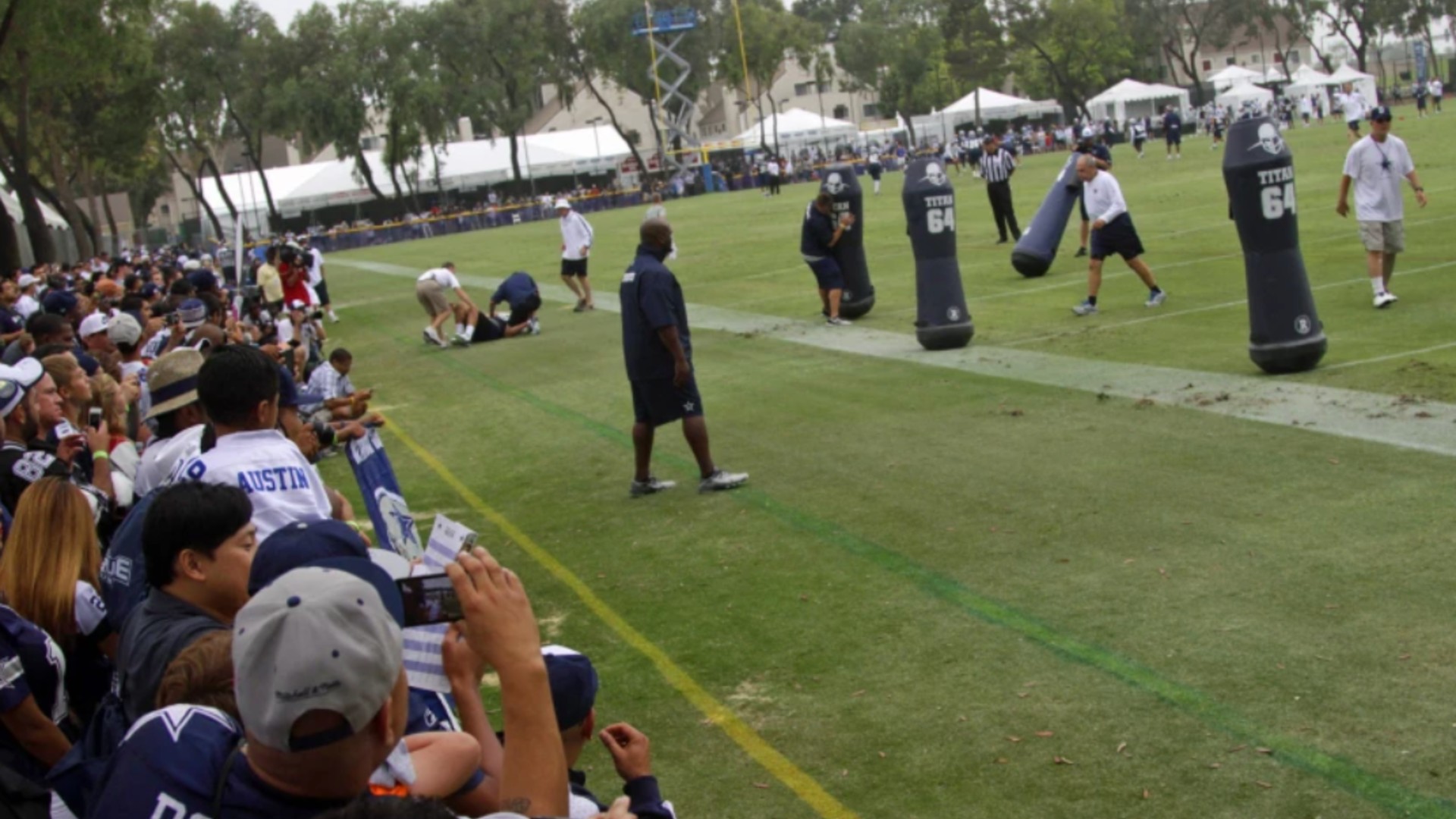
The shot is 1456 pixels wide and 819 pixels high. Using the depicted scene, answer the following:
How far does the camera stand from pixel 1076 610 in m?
7.13

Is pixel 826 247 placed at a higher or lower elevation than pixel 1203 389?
higher

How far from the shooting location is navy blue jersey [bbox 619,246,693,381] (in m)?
10.1

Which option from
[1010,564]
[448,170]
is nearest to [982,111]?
[448,170]

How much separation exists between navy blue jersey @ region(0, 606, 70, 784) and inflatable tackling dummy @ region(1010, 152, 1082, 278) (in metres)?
17.6

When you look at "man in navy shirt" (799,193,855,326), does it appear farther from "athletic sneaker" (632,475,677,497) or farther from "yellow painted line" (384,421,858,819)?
"yellow painted line" (384,421,858,819)

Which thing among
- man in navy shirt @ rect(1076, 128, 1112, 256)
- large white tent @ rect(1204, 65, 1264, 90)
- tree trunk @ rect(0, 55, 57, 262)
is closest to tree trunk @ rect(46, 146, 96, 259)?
tree trunk @ rect(0, 55, 57, 262)

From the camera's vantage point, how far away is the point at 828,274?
18.6 meters

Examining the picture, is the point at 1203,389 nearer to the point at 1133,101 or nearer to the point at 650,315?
the point at 650,315

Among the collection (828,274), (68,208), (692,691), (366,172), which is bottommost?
(692,691)

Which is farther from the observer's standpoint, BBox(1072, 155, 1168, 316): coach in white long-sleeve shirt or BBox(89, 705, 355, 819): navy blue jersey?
BBox(1072, 155, 1168, 316): coach in white long-sleeve shirt

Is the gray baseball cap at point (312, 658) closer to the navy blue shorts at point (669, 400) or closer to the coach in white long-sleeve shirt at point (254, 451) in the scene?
the coach in white long-sleeve shirt at point (254, 451)

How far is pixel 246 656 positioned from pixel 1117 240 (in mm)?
15427

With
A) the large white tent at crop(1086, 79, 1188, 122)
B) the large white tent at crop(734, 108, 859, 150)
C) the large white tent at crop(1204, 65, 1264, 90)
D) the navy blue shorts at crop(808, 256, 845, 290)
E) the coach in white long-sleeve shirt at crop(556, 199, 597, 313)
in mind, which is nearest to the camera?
the navy blue shorts at crop(808, 256, 845, 290)

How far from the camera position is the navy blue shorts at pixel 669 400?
10.3 m
